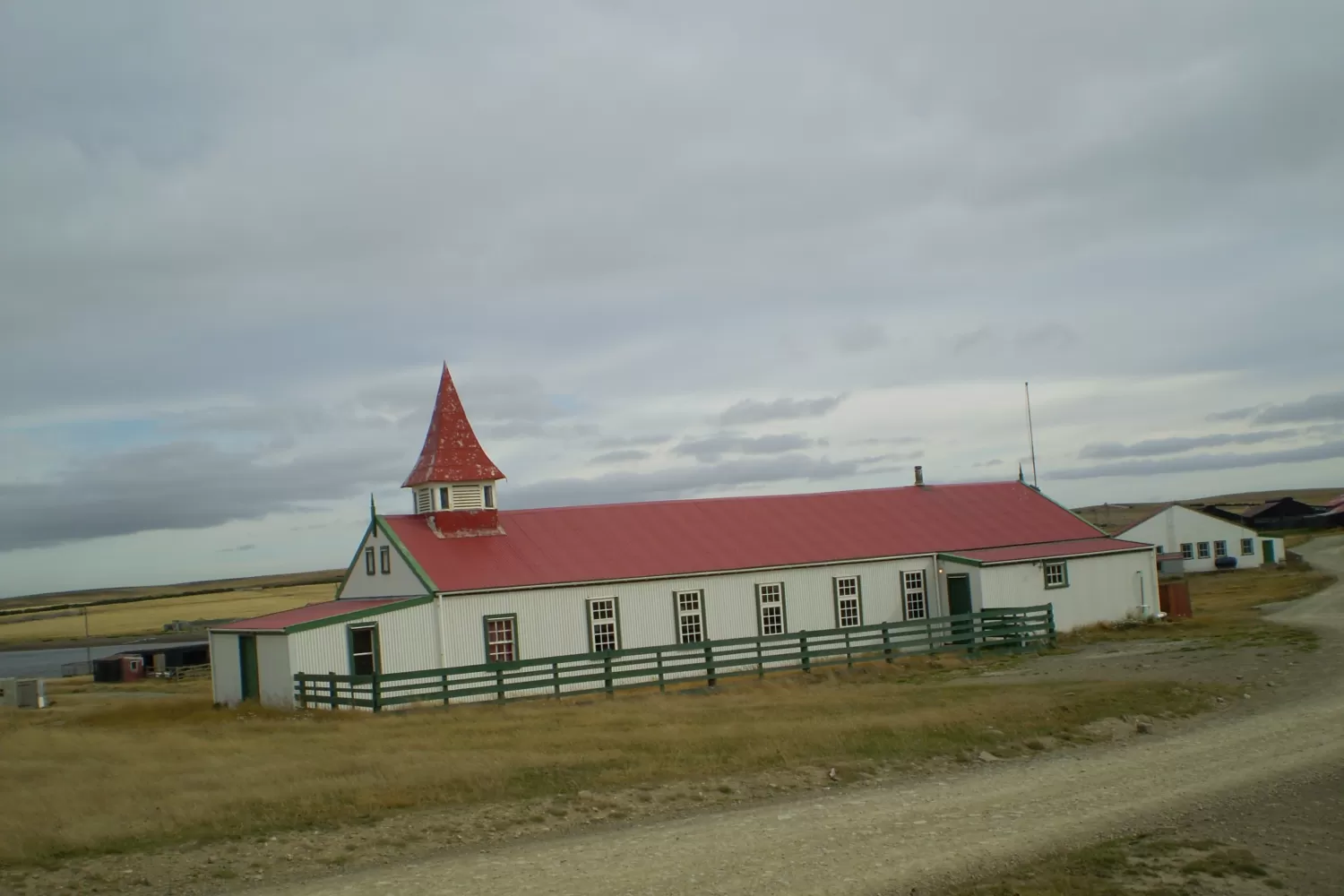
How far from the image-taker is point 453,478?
1325 inches

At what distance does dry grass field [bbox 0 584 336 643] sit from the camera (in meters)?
110

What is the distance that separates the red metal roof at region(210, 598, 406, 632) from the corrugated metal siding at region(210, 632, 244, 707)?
1.06 feet

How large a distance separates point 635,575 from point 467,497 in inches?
225

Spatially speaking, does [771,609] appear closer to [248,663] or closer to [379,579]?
[379,579]

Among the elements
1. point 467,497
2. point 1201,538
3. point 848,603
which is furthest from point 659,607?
point 1201,538

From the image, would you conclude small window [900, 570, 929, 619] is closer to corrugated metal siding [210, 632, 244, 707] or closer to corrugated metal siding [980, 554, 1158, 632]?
corrugated metal siding [980, 554, 1158, 632]

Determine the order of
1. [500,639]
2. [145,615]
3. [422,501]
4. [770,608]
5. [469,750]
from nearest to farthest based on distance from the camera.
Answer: [469,750]
[500,639]
[770,608]
[422,501]
[145,615]

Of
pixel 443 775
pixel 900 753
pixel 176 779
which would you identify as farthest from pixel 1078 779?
pixel 176 779

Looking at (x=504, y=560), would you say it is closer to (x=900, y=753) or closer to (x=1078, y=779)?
(x=900, y=753)

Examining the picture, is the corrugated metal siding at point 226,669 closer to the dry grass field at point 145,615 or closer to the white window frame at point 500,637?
the white window frame at point 500,637

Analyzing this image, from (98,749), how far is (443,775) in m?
8.54

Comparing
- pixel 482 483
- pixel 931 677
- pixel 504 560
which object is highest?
pixel 482 483

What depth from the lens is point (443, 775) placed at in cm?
1616

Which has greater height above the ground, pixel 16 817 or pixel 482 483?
pixel 482 483
